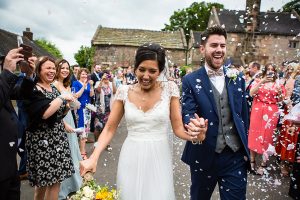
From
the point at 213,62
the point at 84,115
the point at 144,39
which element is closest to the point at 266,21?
the point at 144,39

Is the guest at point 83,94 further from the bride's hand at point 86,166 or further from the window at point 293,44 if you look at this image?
the window at point 293,44

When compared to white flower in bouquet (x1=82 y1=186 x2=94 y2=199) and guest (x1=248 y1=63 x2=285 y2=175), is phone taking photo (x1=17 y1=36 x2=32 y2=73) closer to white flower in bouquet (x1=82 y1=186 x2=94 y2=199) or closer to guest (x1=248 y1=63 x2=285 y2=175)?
white flower in bouquet (x1=82 y1=186 x2=94 y2=199)

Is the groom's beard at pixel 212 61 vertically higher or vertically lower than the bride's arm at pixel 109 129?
higher

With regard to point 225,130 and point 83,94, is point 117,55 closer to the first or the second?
point 83,94

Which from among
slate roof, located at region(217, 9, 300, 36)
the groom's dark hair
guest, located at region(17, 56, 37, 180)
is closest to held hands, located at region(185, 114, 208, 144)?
the groom's dark hair

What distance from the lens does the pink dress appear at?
6.61m

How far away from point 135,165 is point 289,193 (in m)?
3.75

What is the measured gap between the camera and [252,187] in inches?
220

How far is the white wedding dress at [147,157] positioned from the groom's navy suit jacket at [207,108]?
32 centimetres

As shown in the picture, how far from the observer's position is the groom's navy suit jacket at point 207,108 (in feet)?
10.5

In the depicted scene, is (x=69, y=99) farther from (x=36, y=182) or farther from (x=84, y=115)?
(x=84, y=115)

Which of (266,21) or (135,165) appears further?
(266,21)

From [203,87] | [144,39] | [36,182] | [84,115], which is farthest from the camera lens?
[144,39]

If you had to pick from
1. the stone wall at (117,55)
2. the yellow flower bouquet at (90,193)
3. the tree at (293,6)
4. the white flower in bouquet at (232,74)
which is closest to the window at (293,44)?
the tree at (293,6)
